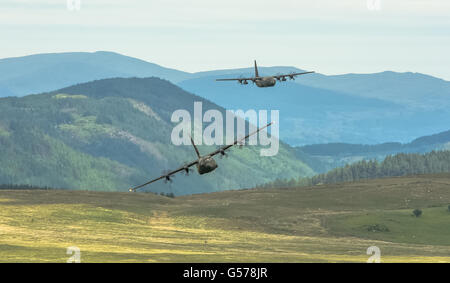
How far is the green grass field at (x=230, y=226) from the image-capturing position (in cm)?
9250

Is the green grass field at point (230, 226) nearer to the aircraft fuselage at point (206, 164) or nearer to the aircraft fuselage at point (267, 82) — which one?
the aircraft fuselage at point (267, 82)

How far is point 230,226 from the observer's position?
14162 cm

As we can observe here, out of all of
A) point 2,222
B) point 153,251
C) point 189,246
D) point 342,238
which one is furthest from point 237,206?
point 153,251

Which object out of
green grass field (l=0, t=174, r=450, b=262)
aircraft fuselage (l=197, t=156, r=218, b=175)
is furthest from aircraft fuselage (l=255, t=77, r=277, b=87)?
aircraft fuselage (l=197, t=156, r=218, b=175)

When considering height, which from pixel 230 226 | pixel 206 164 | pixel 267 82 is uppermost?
pixel 267 82

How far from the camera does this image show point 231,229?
13788 centimetres

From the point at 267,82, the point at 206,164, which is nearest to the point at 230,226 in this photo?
the point at 267,82

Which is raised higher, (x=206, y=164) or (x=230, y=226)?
(x=206, y=164)

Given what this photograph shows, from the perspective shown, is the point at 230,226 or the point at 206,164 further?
the point at 230,226

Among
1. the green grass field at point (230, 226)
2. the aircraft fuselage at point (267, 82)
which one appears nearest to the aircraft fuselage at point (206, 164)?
the aircraft fuselage at point (267, 82)

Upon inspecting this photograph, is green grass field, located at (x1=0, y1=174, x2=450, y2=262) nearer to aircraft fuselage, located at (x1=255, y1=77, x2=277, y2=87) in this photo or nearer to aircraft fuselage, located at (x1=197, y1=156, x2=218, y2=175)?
aircraft fuselage, located at (x1=255, y1=77, x2=277, y2=87)

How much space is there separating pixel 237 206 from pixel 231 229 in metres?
33.8

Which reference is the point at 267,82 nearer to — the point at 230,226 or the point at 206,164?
the point at 206,164

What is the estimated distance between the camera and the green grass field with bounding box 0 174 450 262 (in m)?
92.5
